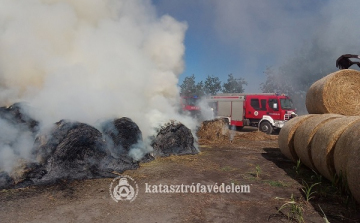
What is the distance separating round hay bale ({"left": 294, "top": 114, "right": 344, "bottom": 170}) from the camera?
20.1 feet

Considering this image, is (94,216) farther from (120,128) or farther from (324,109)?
(324,109)

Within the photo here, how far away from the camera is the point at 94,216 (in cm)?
397

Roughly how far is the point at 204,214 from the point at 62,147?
3.92 meters

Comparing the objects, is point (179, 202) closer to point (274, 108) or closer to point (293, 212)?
point (293, 212)

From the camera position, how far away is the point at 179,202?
4555mm

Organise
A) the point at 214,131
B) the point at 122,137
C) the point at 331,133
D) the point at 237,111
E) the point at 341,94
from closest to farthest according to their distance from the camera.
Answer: the point at 331,133 < the point at 341,94 < the point at 122,137 < the point at 214,131 < the point at 237,111

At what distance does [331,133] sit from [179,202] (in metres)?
3.49

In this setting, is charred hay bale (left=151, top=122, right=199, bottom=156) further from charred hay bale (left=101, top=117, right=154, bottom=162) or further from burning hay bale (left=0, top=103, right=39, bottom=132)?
burning hay bale (left=0, top=103, right=39, bottom=132)

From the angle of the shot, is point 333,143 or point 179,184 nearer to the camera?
point 333,143

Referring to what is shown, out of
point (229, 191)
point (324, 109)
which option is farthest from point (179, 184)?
point (324, 109)

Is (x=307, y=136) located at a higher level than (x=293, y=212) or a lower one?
higher

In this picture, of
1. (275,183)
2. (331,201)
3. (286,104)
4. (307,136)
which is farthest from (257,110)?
(331,201)

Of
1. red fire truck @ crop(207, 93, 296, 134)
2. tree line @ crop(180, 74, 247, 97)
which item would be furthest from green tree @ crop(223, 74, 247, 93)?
red fire truck @ crop(207, 93, 296, 134)

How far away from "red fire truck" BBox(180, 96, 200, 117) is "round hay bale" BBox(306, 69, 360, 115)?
36.4 ft
